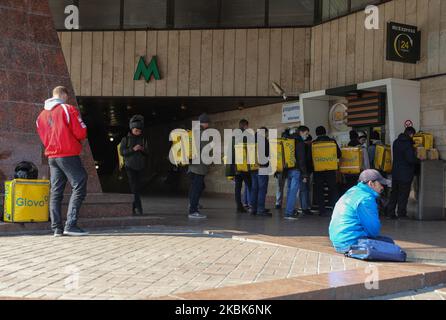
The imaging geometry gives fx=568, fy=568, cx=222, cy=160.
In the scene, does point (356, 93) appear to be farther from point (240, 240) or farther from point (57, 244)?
point (57, 244)

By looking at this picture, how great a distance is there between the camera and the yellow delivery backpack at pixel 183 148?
10.1 metres

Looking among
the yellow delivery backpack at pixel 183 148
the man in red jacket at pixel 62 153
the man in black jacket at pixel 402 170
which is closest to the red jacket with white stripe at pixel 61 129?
the man in red jacket at pixel 62 153

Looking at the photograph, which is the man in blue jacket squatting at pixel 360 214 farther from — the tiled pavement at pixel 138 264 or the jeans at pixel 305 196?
the jeans at pixel 305 196

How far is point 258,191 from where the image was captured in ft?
36.5

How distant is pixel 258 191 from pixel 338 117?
419 cm

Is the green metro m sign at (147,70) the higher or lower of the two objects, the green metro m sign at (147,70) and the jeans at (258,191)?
the higher

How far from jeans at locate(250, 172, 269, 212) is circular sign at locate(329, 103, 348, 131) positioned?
157 inches

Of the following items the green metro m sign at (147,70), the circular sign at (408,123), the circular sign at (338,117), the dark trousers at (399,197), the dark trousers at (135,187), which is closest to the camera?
the dark trousers at (135,187)

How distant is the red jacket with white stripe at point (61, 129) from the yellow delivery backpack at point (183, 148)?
301 centimetres

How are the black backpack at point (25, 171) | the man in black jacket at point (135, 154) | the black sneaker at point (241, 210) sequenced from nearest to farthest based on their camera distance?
1. the black backpack at point (25, 171)
2. the man in black jacket at point (135, 154)
3. the black sneaker at point (241, 210)

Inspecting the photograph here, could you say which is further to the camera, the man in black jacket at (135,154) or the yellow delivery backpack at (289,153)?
the yellow delivery backpack at (289,153)

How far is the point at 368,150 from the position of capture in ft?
38.3
